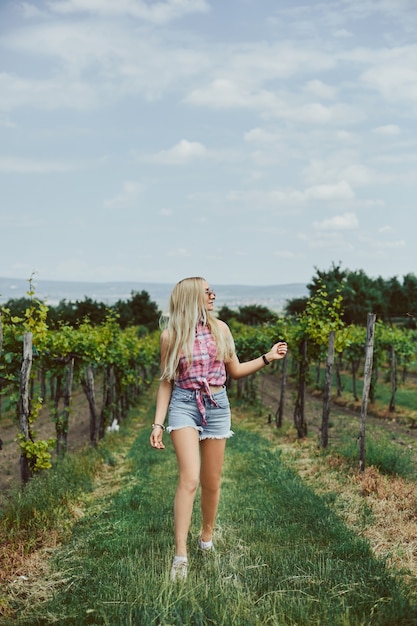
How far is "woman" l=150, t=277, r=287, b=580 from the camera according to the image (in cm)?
407

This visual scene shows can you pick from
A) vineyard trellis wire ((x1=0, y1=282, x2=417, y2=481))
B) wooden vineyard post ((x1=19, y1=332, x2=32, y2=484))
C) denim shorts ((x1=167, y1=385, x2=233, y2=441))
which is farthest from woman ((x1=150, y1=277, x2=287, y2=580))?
wooden vineyard post ((x1=19, y1=332, x2=32, y2=484))

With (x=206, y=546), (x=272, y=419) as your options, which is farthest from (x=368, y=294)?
(x=206, y=546)

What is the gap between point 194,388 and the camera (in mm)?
4172

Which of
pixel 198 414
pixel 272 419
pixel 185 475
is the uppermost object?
pixel 198 414

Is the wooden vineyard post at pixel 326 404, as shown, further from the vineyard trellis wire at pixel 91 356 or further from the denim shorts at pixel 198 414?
the denim shorts at pixel 198 414

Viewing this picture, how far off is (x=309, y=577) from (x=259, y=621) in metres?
0.76

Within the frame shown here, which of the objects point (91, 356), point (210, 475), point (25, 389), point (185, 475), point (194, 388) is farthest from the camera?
point (91, 356)

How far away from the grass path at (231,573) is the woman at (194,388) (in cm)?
47

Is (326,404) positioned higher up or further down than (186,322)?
further down

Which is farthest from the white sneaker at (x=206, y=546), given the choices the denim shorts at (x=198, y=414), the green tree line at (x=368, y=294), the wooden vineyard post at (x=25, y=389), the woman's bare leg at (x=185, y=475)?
the green tree line at (x=368, y=294)

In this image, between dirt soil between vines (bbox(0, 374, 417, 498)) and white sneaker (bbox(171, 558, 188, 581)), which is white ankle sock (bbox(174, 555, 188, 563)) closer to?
white sneaker (bbox(171, 558, 188, 581))

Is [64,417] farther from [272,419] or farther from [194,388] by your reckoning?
[272,419]

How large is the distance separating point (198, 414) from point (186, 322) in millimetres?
626

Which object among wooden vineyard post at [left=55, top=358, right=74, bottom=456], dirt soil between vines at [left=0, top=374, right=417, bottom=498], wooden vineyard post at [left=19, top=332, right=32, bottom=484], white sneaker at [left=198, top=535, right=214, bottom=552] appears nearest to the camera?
white sneaker at [left=198, top=535, right=214, bottom=552]
